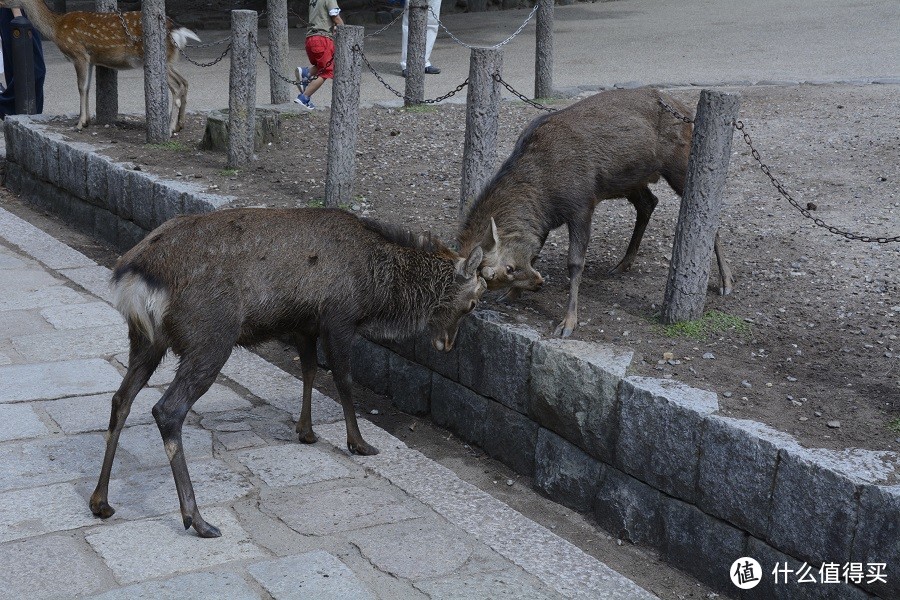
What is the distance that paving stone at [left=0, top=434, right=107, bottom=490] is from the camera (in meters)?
4.45

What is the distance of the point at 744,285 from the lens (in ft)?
18.2

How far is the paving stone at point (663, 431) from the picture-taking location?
4.04 m

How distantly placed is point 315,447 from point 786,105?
7.29 m

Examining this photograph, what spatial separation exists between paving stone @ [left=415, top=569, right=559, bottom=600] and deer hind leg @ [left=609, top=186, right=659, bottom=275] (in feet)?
8.38

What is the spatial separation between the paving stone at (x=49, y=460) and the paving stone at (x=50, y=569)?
0.57 meters

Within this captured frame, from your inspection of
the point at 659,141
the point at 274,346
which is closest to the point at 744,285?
the point at 659,141

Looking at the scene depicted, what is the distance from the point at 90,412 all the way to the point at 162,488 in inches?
39.6

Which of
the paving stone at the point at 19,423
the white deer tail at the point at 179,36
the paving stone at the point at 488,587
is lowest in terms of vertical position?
the paving stone at the point at 19,423

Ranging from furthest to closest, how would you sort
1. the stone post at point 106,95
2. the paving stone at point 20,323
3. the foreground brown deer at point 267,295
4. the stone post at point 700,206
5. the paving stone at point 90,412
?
the stone post at point 106,95 < the paving stone at point 20,323 < the paving stone at point 90,412 < the stone post at point 700,206 < the foreground brown deer at point 267,295

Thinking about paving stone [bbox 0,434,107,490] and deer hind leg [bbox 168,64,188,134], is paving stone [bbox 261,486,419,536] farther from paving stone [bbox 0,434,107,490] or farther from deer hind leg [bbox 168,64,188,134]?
deer hind leg [bbox 168,64,188,134]

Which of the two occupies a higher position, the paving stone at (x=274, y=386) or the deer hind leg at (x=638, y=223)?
the deer hind leg at (x=638, y=223)

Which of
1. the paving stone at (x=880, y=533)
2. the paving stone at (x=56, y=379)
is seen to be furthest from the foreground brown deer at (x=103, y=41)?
the paving stone at (x=880, y=533)

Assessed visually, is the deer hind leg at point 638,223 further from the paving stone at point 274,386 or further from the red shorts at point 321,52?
the red shorts at point 321,52

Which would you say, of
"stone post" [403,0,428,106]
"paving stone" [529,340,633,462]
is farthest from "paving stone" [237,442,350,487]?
"stone post" [403,0,428,106]
